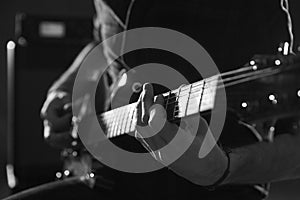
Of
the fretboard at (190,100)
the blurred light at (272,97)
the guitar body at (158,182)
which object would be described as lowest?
the guitar body at (158,182)

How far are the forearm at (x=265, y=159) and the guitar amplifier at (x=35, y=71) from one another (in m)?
1.23

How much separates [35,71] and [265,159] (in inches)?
53.9

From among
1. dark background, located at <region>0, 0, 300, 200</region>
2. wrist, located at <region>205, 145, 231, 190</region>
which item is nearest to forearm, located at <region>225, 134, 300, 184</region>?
wrist, located at <region>205, 145, 231, 190</region>

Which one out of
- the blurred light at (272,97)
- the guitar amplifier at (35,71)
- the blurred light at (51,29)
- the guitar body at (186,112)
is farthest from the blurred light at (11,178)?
the blurred light at (272,97)

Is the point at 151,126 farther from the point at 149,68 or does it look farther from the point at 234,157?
the point at 149,68

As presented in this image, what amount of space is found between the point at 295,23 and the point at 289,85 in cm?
30

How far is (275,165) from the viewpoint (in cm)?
95

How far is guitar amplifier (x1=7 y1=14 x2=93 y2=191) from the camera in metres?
2.16

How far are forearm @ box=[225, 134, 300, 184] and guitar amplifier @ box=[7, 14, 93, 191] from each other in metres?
1.23

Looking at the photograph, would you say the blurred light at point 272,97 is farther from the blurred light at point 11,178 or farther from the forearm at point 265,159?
the blurred light at point 11,178

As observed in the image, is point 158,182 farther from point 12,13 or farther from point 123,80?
point 12,13

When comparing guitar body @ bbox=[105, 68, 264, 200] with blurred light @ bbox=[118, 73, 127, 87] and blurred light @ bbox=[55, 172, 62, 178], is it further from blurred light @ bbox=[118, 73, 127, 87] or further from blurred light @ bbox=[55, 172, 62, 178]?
blurred light @ bbox=[55, 172, 62, 178]

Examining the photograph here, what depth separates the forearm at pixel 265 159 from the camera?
2.99 feet

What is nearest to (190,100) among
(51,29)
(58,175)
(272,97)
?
(272,97)
